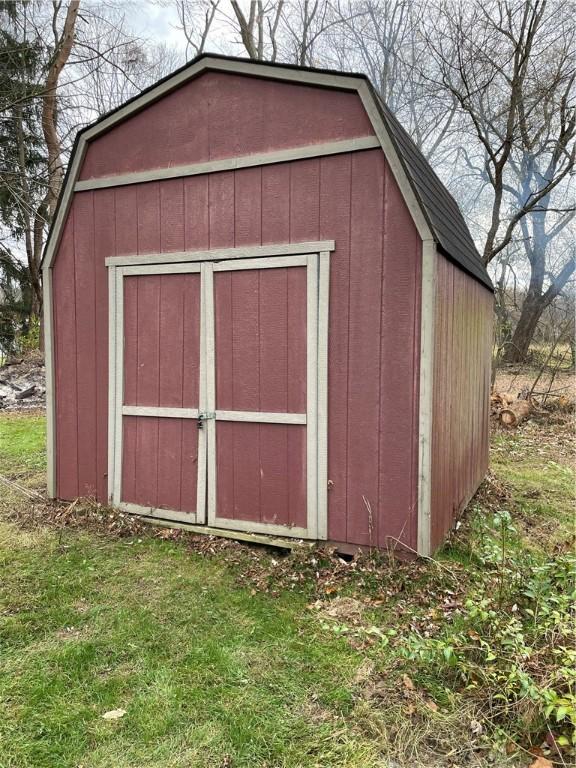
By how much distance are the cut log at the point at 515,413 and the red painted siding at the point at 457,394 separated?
4.06 metres

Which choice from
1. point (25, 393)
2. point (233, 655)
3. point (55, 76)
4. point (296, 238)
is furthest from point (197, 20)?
point (233, 655)

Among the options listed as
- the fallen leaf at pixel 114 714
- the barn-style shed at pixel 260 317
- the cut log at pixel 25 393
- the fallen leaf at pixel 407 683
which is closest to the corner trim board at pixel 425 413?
the barn-style shed at pixel 260 317

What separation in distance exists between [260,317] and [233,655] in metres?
2.29

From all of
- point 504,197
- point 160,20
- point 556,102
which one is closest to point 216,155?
point 556,102

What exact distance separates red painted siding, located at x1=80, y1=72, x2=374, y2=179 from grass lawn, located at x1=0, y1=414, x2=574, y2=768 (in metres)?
2.96

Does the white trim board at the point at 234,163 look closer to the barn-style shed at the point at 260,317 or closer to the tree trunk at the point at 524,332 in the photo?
the barn-style shed at the point at 260,317

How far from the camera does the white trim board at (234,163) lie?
349 cm

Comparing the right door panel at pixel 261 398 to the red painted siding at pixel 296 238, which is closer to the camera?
the red painted siding at pixel 296 238

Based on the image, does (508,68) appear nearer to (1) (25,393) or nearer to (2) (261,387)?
(2) (261,387)

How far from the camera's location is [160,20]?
11547 mm

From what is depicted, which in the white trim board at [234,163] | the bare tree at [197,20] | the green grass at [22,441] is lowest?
the green grass at [22,441]

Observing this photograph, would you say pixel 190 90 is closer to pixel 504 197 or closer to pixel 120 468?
pixel 120 468

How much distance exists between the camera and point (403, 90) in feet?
45.1

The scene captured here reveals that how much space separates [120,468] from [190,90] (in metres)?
3.22
